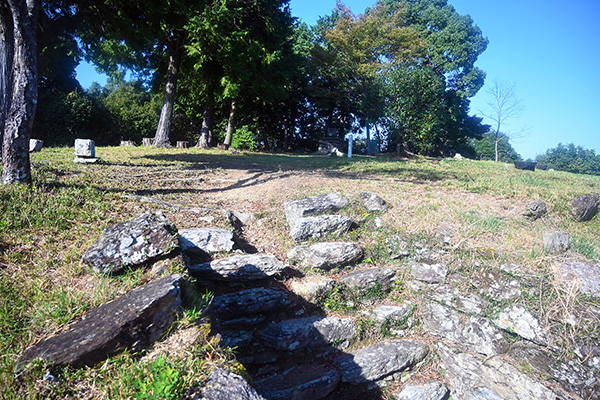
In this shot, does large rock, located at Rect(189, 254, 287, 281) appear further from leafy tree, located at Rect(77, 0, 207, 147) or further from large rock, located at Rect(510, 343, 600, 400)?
leafy tree, located at Rect(77, 0, 207, 147)

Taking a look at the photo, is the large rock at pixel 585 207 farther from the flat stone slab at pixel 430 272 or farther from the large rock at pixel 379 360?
the large rock at pixel 379 360

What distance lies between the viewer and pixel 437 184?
26.1 ft

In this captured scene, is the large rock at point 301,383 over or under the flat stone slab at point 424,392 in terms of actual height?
over

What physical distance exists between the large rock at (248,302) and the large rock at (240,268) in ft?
0.72

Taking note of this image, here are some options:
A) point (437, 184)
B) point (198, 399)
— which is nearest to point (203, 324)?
point (198, 399)

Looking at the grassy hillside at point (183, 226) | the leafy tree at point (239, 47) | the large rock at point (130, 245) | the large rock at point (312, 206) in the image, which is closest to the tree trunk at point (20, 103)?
the grassy hillside at point (183, 226)

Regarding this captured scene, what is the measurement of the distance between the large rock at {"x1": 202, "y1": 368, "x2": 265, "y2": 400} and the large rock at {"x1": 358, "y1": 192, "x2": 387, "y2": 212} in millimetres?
4402

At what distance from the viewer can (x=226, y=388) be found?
206 centimetres

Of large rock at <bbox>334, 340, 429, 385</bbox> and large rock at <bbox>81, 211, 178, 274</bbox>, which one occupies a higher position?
large rock at <bbox>81, 211, 178, 274</bbox>

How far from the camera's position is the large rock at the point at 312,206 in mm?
5777

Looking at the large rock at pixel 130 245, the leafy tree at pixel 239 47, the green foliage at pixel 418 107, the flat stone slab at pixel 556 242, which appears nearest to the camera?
the large rock at pixel 130 245

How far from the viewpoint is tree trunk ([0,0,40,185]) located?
4.45 m

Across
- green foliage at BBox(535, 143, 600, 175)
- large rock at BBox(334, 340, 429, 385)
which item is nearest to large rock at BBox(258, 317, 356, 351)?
large rock at BBox(334, 340, 429, 385)

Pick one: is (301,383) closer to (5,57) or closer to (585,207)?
(585,207)
